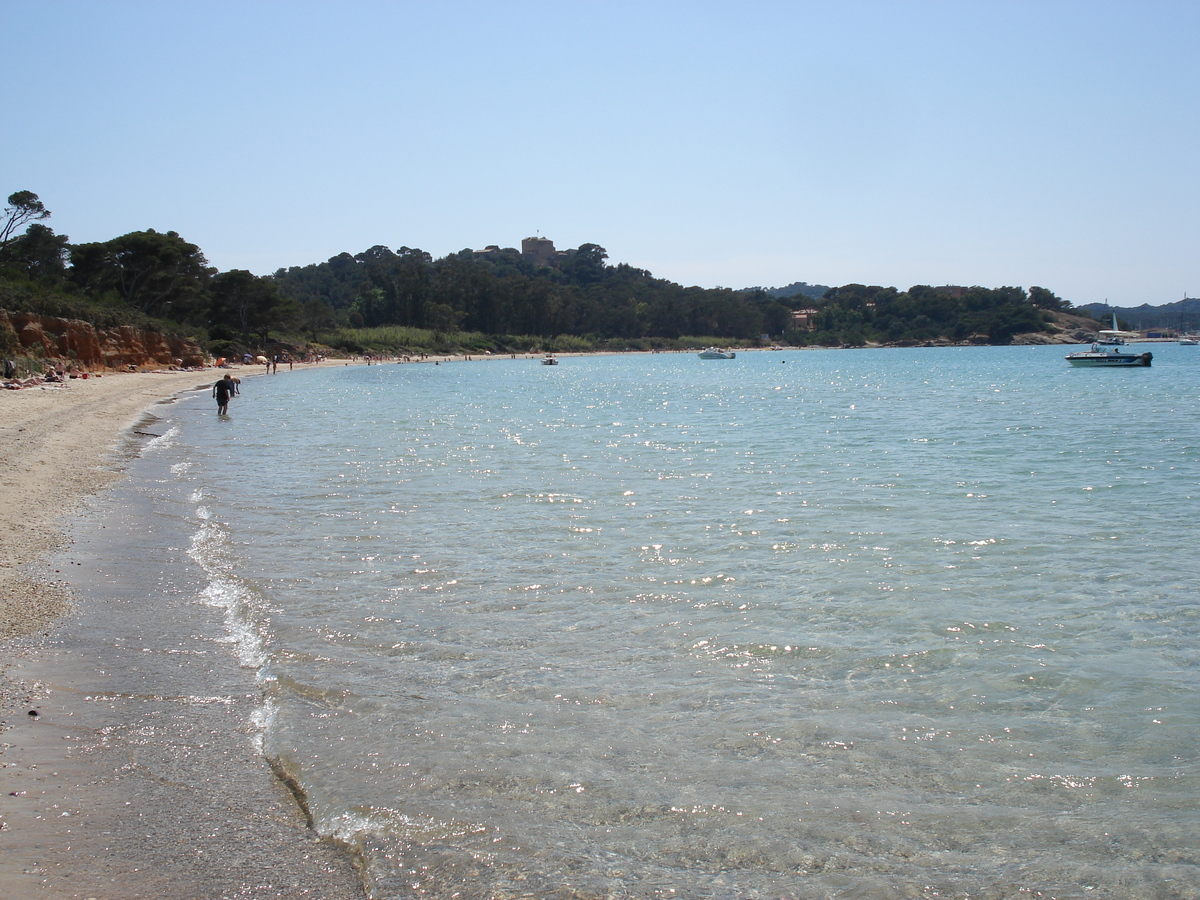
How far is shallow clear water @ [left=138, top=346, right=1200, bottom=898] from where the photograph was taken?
4.37 m

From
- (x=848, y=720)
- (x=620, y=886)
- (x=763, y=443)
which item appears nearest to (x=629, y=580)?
(x=848, y=720)

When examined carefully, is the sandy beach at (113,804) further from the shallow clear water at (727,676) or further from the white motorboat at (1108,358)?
the white motorboat at (1108,358)

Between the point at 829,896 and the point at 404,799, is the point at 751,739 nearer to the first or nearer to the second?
the point at 829,896

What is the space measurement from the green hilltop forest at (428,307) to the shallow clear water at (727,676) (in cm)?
3235

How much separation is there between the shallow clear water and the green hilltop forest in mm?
32351

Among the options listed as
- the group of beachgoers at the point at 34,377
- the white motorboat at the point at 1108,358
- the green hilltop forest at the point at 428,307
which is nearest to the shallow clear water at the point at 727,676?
the group of beachgoers at the point at 34,377

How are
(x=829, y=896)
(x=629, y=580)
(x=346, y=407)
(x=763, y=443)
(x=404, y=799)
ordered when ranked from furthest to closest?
(x=346, y=407) < (x=763, y=443) < (x=629, y=580) < (x=404, y=799) < (x=829, y=896)

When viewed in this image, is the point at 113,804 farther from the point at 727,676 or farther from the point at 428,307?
the point at 428,307

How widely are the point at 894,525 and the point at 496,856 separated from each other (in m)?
9.49

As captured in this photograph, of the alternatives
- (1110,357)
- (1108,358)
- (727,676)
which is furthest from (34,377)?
(1108,358)

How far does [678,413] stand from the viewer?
37.5 m

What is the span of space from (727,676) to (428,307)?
11504cm

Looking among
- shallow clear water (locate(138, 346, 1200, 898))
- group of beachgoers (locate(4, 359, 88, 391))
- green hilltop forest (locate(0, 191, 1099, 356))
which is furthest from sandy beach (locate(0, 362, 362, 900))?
green hilltop forest (locate(0, 191, 1099, 356))

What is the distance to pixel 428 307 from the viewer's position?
4628 inches
